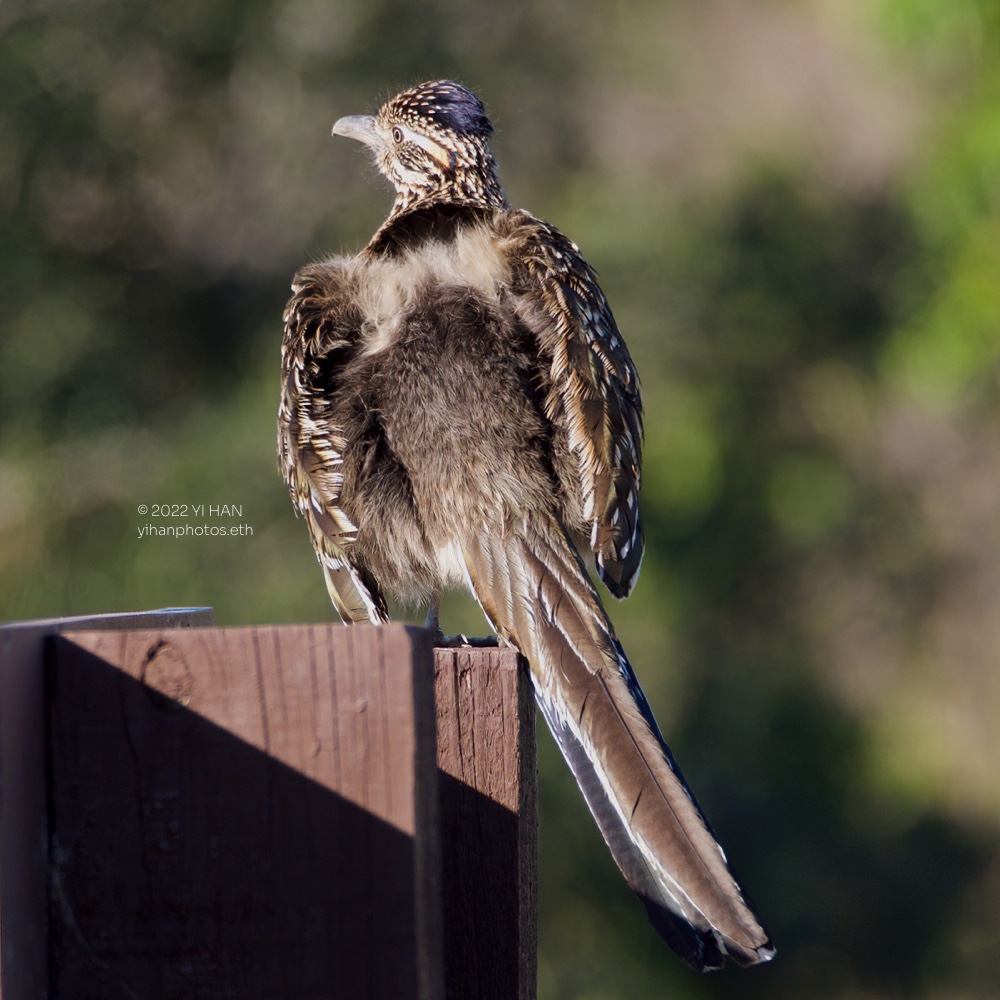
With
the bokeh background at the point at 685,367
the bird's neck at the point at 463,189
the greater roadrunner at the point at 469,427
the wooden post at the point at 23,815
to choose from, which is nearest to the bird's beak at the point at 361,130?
the bird's neck at the point at 463,189

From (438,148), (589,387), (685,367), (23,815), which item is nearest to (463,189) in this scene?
(438,148)

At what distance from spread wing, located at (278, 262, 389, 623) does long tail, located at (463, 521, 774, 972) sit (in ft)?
1.13

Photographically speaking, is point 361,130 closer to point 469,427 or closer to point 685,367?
point 469,427

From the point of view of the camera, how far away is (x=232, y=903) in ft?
5.18

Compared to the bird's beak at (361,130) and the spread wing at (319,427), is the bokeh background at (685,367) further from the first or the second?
the spread wing at (319,427)

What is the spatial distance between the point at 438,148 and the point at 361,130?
1.29ft

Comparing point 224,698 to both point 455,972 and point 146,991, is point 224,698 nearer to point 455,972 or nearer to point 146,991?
point 146,991

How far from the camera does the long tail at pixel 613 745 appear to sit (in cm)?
209

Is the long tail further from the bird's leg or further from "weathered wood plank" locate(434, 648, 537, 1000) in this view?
the bird's leg

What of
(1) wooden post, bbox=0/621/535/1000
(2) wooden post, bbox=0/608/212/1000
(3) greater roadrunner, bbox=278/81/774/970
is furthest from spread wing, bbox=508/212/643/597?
(2) wooden post, bbox=0/608/212/1000

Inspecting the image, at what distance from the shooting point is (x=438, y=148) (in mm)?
4277

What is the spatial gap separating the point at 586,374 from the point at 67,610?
199 inches

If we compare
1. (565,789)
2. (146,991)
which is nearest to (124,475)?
(565,789)

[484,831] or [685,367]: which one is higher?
[685,367]
